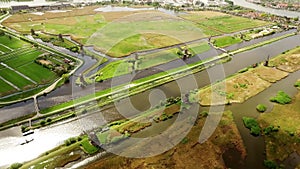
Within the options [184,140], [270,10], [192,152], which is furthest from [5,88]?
[270,10]

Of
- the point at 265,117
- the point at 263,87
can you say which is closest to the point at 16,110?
the point at 265,117

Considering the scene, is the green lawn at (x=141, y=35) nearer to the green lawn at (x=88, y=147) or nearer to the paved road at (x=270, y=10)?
the green lawn at (x=88, y=147)

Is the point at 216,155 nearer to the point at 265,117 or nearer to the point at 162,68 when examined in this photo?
the point at 265,117

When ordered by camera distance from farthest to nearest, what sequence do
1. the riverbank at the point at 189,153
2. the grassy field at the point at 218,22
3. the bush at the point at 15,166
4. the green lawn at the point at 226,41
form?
the grassy field at the point at 218,22, the green lawn at the point at 226,41, the riverbank at the point at 189,153, the bush at the point at 15,166

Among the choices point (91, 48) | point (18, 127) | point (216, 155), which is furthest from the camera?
point (91, 48)

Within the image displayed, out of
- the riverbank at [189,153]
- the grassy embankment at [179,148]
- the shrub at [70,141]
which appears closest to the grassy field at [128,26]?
the grassy embankment at [179,148]

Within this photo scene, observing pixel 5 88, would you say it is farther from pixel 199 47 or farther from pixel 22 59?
pixel 199 47

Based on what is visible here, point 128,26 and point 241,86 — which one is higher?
point 128,26
